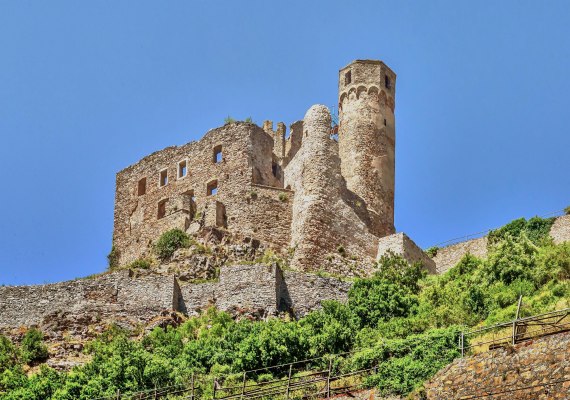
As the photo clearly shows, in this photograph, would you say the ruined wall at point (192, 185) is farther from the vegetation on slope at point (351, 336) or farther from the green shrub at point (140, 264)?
the vegetation on slope at point (351, 336)

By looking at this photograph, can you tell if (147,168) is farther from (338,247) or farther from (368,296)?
(368,296)

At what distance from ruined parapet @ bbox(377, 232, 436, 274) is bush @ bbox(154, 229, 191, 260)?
8.38 metres

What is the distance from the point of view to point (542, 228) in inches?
2167

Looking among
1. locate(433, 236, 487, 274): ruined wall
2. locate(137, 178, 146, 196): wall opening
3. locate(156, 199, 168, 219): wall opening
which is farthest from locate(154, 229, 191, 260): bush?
locate(433, 236, 487, 274): ruined wall

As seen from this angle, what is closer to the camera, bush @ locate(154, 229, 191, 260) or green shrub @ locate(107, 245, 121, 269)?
bush @ locate(154, 229, 191, 260)

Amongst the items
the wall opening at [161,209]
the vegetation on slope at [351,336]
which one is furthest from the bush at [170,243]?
the vegetation on slope at [351,336]

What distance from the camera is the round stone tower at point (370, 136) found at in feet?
181

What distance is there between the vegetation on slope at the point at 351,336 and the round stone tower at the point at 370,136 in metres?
9.05

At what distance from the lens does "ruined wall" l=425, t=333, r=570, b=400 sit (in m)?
27.5

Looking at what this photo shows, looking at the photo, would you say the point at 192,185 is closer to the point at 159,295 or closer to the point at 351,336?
the point at 159,295

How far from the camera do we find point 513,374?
1124 inches

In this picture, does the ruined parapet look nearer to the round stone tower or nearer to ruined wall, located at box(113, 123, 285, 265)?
the round stone tower

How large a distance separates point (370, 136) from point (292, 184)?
198 inches

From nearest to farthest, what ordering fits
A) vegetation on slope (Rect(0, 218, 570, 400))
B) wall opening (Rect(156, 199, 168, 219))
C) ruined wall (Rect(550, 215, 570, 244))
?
vegetation on slope (Rect(0, 218, 570, 400))
ruined wall (Rect(550, 215, 570, 244))
wall opening (Rect(156, 199, 168, 219))
